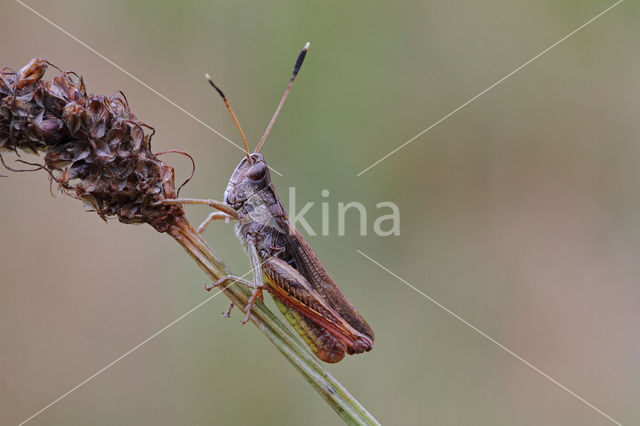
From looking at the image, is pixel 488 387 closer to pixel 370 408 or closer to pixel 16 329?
pixel 370 408

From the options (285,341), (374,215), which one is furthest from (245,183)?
(374,215)

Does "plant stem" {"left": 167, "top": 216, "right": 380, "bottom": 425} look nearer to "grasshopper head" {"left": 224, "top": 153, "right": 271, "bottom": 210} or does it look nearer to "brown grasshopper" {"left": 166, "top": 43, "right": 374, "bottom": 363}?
"brown grasshopper" {"left": 166, "top": 43, "right": 374, "bottom": 363}

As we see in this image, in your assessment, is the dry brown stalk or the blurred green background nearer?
the dry brown stalk

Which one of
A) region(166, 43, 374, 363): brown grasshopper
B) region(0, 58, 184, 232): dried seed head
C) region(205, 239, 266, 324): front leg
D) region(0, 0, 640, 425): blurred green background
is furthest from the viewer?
region(0, 0, 640, 425): blurred green background

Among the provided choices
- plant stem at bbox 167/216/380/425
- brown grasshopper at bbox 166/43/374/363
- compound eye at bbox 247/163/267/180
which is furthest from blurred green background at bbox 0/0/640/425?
plant stem at bbox 167/216/380/425

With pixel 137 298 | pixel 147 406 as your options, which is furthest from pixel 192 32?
pixel 147 406

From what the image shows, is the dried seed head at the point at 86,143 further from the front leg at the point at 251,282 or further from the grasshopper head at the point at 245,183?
the grasshopper head at the point at 245,183

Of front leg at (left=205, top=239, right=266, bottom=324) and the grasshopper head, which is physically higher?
the grasshopper head

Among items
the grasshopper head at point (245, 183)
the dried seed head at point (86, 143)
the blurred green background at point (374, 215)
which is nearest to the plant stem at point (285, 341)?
the dried seed head at point (86, 143)
